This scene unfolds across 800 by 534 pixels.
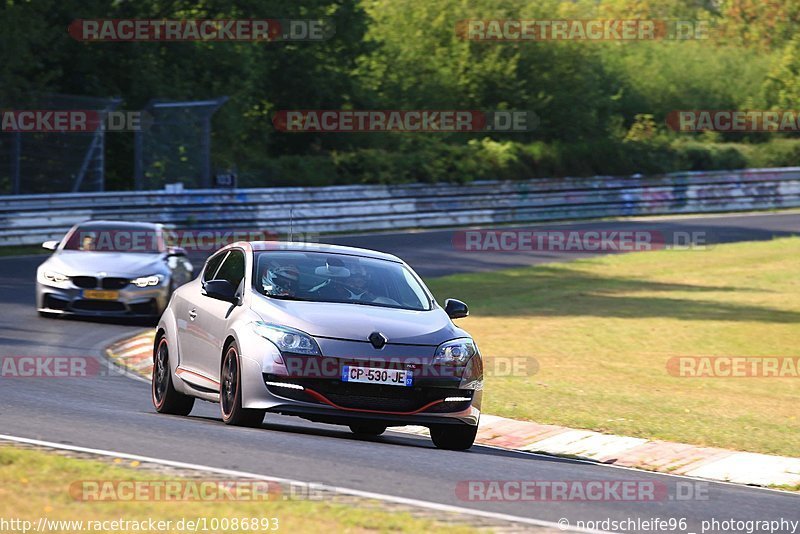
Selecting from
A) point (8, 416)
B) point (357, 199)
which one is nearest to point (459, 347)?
point (8, 416)

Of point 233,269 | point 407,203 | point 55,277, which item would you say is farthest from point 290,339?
point 407,203

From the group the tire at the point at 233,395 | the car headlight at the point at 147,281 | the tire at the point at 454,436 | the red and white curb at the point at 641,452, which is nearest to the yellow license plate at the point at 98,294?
the car headlight at the point at 147,281

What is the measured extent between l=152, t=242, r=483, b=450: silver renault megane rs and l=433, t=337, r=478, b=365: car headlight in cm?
1

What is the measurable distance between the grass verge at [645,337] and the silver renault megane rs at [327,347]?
2.35 m

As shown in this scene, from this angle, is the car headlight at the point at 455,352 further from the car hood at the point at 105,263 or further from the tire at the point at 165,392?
the car hood at the point at 105,263

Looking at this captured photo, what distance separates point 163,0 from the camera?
138 ft

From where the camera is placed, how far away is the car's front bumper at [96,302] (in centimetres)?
1919

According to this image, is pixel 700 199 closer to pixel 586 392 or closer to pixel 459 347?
pixel 586 392

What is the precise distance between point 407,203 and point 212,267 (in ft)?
85.6

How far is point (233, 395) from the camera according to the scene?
34.6 ft

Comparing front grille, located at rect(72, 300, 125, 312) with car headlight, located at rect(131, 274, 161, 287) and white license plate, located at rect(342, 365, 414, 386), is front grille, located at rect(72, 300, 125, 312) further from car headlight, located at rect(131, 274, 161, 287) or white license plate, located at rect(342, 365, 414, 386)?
white license plate, located at rect(342, 365, 414, 386)

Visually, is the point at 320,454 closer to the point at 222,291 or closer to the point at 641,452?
the point at 222,291

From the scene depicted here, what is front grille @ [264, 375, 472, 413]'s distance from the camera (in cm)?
1013

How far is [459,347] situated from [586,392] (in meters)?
4.63
